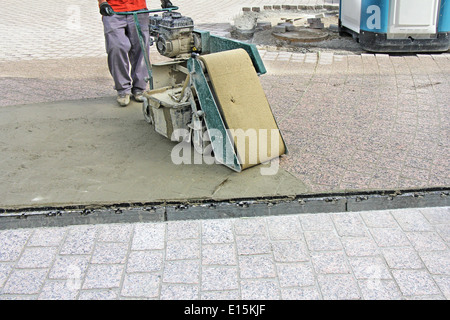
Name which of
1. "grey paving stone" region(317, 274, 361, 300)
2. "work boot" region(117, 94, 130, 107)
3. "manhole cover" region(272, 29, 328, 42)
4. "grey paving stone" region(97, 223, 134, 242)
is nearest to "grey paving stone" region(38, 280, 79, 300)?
"grey paving stone" region(97, 223, 134, 242)

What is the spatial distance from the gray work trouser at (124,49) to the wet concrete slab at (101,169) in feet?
1.54

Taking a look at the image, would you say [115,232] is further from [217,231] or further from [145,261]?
[217,231]

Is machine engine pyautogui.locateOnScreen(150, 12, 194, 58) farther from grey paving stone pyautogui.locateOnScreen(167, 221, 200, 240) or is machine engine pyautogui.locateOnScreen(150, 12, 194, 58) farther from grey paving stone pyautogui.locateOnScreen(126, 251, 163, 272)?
grey paving stone pyautogui.locateOnScreen(126, 251, 163, 272)

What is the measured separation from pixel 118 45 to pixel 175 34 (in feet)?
3.43

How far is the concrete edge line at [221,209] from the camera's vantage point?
10.9 ft

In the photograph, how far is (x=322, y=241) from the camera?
3.08 meters

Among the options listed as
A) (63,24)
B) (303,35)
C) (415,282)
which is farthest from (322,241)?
(63,24)

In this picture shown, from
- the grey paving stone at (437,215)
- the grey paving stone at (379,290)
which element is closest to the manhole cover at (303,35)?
the grey paving stone at (437,215)

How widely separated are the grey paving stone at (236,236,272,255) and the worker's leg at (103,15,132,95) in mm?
2811

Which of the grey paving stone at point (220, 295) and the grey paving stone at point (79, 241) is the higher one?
the grey paving stone at point (79, 241)

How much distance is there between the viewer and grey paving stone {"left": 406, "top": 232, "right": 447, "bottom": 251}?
9.82 feet

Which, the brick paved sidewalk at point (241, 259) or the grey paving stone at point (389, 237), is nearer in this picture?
the brick paved sidewalk at point (241, 259)

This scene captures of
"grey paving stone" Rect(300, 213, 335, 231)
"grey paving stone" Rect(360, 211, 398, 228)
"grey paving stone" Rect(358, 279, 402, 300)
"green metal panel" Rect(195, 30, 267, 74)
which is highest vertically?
"green metal panel" Rect(195, 30, 267, 74)

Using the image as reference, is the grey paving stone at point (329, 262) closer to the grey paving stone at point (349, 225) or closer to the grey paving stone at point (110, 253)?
the grey paving stone at point (349, 225)
